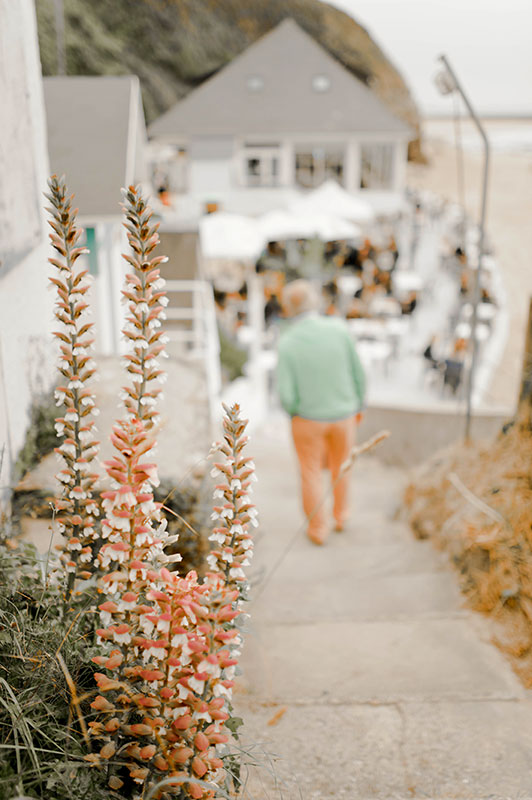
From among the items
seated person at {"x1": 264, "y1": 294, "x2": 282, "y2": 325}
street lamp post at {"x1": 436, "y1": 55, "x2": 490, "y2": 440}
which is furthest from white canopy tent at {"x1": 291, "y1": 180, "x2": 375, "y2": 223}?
street lamp post at {"x1": 436, "y1": 55, "x2": 490, "y2": 440}

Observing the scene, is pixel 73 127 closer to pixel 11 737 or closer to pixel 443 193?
pixel 11 737

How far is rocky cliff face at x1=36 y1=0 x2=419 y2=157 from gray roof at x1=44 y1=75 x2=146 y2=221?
23.7 m

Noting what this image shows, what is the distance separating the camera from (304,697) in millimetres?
2580

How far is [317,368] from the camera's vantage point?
14.7ft

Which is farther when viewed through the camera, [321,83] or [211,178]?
[321,83]

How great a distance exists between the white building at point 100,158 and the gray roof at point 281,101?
19.7 metres

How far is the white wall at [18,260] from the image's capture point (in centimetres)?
268

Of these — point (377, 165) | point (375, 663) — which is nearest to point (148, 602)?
point (375, 663)

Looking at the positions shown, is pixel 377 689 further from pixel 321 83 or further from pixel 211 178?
pixel 321 83

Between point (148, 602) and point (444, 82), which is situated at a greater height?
point (444, 82)

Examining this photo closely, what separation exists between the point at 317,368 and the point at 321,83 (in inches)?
1022

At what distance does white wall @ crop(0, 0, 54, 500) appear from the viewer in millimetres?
2678

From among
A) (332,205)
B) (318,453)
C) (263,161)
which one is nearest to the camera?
(318,453)

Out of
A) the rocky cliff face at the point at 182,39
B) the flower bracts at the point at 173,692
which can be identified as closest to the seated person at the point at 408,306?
the flower bracts at the point at 173,692
